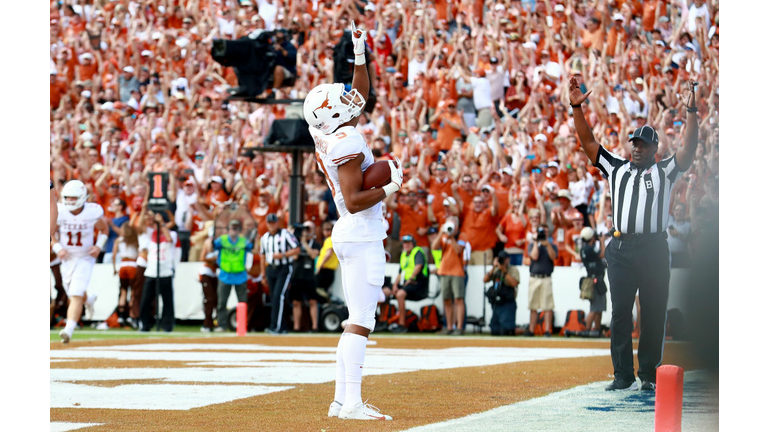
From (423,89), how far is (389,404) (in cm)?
1190

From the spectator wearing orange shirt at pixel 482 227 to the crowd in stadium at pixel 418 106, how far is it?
27 millimetres

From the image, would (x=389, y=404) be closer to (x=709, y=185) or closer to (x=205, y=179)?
(x=709, y=185)

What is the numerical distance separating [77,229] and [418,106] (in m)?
7.19

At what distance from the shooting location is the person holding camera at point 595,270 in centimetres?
1511

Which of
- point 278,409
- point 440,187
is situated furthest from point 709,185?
point 440,187

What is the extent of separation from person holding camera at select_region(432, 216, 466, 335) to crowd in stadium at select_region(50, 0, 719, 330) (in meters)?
0.41

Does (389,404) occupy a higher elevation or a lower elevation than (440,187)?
lower

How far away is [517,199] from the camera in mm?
16391

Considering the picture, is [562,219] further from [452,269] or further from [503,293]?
[452,269]

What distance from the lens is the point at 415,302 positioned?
667 inches

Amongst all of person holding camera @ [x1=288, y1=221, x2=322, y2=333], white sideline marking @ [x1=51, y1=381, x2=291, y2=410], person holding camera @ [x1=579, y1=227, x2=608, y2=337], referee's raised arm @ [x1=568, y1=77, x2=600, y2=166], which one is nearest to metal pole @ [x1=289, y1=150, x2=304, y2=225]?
person holding camera @ [x1=288, y1=221, x2=322, y2=333]

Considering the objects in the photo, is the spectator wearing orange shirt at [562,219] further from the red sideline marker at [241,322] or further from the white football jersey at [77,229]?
the white football jersey at [77,229]

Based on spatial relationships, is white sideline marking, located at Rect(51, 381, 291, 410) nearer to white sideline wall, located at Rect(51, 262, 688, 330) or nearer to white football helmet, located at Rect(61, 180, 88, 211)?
white football helmet, located at Rect(61, 180, 88, 211)

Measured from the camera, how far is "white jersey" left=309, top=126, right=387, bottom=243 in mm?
6691
